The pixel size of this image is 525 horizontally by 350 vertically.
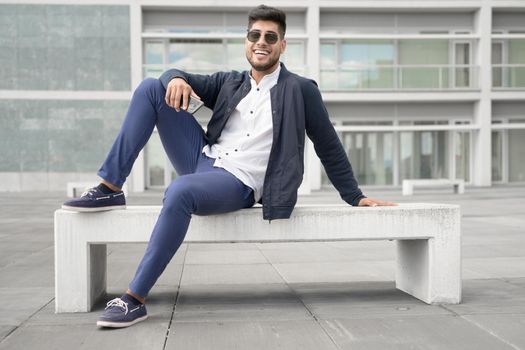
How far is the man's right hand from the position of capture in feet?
12.6

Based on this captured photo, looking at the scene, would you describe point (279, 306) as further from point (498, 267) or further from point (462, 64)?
point (462, 64)

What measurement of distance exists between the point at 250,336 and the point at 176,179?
110 centimetres

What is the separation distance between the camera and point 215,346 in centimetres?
320

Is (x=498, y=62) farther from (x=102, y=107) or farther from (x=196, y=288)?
(x=196, y=288)

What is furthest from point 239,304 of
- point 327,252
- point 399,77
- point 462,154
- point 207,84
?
point 462,154

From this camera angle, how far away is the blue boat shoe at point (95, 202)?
3.87m

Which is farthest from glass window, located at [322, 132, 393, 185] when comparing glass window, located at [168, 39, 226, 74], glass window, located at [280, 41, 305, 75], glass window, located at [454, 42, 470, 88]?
glass window, located at [168, 39, 226, 74]

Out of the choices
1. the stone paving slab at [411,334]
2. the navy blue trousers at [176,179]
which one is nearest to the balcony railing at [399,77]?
the navy blue trousers at [176,179]

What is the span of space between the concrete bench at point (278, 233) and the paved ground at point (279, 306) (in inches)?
6.5

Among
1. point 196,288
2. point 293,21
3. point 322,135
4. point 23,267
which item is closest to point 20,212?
point 23,267

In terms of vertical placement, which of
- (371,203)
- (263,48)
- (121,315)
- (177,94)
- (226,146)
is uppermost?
(263,48)

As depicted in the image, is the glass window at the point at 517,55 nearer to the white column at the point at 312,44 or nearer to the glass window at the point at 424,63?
the glass window at the point at 424,63

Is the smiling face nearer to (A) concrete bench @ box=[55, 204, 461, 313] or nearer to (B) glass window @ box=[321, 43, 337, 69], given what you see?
(A) concrete bench @ box=[55, 204, 461, 313]

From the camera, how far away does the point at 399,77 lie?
85.6 feet
